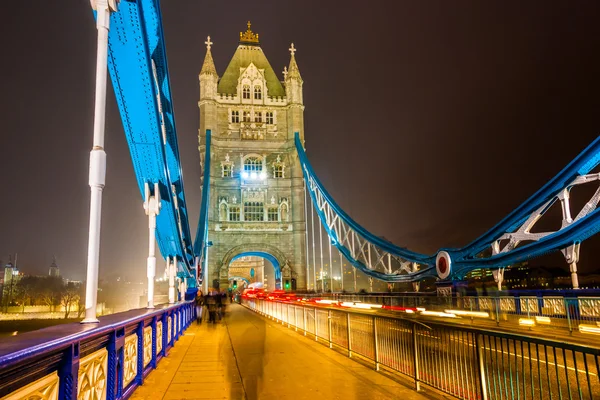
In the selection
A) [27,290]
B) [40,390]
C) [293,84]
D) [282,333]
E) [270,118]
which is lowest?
[282,333]

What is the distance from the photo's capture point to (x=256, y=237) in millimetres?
47500

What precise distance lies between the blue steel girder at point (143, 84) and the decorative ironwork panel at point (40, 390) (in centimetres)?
570

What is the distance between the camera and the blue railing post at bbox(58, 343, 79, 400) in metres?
3.31

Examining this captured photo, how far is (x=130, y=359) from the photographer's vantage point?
19.3 ft

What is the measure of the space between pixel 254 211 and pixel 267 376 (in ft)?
137

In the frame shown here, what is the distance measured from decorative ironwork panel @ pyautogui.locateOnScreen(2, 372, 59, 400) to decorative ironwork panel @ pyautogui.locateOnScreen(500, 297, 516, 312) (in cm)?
1404

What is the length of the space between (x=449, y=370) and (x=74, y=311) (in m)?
110

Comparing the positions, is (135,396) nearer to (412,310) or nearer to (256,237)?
(412,310)

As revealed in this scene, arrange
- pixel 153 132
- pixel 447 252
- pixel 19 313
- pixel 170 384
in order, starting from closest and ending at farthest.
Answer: pixel 170 384, pixel 153 132, pixel 447 252, pixel 19 313

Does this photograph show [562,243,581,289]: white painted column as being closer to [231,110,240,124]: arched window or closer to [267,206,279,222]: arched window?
[267,206,279,222]: arched window

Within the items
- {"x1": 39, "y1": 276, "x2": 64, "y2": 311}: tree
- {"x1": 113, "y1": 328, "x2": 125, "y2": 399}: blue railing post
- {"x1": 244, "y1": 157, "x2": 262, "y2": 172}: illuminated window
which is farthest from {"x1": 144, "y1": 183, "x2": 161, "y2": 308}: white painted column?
{"x1": 39, "y1": 276, "x2": 64, "y2": 311}: tree

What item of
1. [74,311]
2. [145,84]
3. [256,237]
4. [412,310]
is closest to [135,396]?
[145,84]

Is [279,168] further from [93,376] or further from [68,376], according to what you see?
[68,376]

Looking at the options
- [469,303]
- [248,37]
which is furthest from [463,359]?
[248,37]
